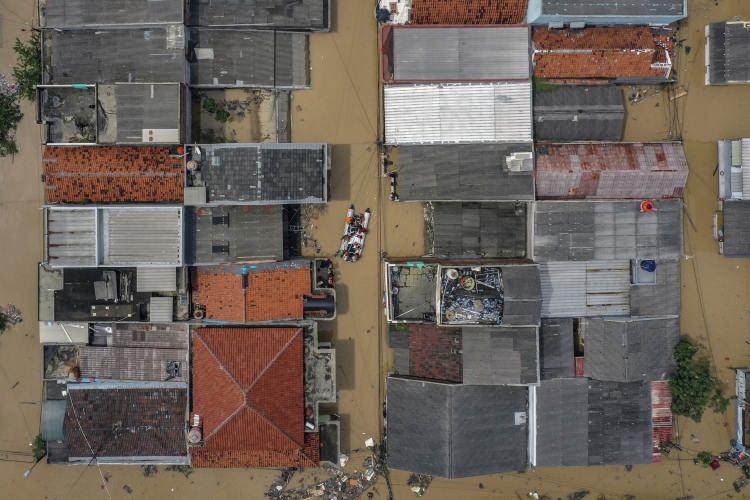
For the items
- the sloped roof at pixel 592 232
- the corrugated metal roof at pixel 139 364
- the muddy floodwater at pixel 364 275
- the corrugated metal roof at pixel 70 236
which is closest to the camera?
the corrugated metal roof at pixel 70 236

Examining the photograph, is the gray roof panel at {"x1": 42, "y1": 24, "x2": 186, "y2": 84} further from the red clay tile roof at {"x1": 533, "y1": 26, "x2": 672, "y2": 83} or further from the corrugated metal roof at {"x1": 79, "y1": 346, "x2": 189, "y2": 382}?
the red clay tile roof at {"x1": 533, "y1": 26, "x2": 672, "y2": 83}

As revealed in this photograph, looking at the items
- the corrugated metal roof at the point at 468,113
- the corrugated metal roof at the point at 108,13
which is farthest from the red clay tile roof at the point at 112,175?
the corrugated metal roof at the point at 468,113

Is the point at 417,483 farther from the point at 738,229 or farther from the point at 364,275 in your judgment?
the point at 738,229

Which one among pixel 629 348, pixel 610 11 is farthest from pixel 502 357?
pixel 610 11

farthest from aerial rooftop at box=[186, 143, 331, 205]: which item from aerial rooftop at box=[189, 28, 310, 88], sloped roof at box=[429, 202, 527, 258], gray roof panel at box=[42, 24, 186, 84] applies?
sloped roof at box=[429, 202, 527, 258]

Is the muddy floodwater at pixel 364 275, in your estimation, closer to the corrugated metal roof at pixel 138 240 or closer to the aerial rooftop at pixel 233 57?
the aerial rooftop at pixel 233 57

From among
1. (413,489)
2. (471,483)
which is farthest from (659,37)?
(413,489)
